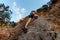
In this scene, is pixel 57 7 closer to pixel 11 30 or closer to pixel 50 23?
pixel 50 23

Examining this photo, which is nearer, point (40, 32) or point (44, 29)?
point (40, 32)

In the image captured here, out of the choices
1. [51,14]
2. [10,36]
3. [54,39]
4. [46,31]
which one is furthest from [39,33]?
[10,36]

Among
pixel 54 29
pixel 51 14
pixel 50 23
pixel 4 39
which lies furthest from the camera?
pixel 4 39

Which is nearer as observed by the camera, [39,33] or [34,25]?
[39,33]

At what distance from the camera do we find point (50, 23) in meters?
31.6

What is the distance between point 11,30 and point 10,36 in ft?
8.26

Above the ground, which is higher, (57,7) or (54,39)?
(57,7)

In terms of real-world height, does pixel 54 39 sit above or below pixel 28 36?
below

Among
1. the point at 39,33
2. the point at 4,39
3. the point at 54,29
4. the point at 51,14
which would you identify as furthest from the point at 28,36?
the point at 4,39

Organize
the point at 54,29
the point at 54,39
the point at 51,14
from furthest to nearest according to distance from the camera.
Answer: the point at 51,14
the point at 54,29
the point at 54,39

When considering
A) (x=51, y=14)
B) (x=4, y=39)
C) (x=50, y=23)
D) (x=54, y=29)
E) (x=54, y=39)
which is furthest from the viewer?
(x=4, y=39)

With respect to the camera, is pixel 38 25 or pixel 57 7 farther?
pixel 57 7

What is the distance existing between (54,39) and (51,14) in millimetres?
9354

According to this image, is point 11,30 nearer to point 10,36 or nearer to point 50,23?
point 10,36
